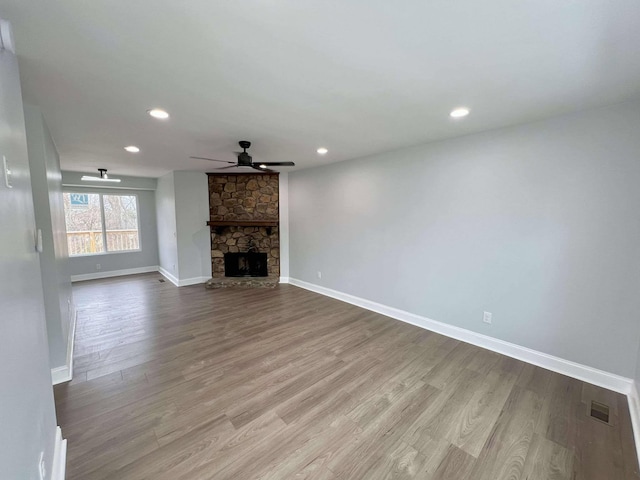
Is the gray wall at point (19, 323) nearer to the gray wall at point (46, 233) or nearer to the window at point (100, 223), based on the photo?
the gray wall at point (46, 233)

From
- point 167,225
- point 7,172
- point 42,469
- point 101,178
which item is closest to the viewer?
point 7,172

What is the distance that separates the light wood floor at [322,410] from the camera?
158cm

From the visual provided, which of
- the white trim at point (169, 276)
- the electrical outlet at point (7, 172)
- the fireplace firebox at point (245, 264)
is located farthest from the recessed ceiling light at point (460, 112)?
the white trim at point (169, 276)

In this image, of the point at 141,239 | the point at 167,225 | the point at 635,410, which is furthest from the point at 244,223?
the point at 635,410

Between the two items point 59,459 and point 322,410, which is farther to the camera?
point 322,410

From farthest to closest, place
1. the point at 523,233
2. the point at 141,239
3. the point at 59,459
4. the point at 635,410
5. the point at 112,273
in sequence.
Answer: the point at 141,239 < the point at 112,273 < the point at 523,233 < the point at 635,410 < the point at 59,459

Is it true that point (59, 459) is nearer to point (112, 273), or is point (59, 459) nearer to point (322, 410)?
point (322, 410)

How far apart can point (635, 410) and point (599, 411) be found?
226 mm

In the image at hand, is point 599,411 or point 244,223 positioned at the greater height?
point 244,223

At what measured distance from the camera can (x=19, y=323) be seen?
3.48 ft

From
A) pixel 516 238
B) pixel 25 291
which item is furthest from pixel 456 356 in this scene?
pixel 25 291

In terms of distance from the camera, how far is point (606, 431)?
1830 mm

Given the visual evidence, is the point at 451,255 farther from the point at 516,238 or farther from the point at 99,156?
the point at 99,156

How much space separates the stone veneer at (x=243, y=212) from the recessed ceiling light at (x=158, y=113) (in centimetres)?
316
